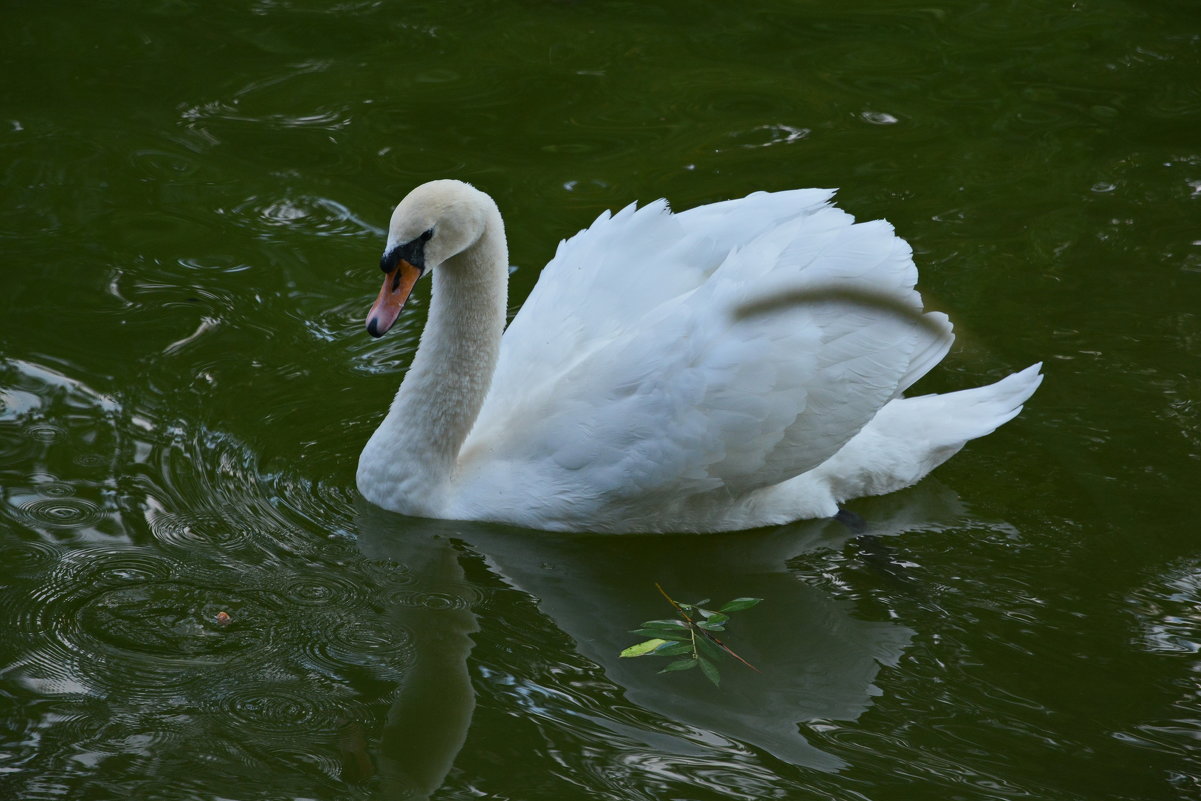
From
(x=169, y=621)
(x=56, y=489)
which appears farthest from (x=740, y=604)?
(x=56, y=489)

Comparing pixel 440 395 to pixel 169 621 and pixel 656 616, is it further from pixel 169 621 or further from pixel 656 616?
pixel 169 621

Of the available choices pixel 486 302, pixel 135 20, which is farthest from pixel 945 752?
pixel 135 20

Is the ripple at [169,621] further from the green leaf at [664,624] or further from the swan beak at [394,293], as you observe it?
the green leaf at [664,624]

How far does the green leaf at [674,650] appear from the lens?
4.84m

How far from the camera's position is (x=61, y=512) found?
548cm

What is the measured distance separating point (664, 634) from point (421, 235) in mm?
1651

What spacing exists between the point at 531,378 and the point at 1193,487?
2.70m

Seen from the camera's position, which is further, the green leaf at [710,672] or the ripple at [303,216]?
the ripple at [303,216]

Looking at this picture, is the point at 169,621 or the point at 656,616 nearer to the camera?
the point at 169,621

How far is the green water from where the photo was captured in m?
4.49

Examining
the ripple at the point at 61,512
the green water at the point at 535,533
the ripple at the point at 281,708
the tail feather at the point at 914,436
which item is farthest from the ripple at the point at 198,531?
the tail feather at the point at 914,436

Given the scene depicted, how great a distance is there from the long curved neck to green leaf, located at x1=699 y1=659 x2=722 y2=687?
1385mm

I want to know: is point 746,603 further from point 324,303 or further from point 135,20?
point 135,20

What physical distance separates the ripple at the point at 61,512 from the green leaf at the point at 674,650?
7.22 ft
